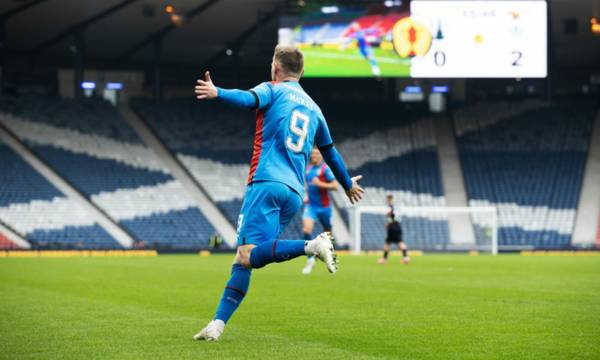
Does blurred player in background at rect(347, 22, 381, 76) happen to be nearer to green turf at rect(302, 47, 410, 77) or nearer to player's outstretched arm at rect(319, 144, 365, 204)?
green turf at rect(302, 47, 410, 77)

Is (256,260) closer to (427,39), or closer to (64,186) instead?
(427,39)

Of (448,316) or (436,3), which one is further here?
(436,3)

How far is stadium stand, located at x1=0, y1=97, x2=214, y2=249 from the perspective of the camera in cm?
4247

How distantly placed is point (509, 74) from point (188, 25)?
15.3 meters

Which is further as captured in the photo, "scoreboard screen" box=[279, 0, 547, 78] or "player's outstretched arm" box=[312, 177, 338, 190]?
"scoreboard screen" box=[279, 0, 547, 78]

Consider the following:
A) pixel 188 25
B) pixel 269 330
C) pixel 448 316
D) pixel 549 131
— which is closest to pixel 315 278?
A: pixel 448 316

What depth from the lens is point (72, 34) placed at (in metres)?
46.9

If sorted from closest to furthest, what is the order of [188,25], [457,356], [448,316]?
[457,356] → [448,316] → [188,25]

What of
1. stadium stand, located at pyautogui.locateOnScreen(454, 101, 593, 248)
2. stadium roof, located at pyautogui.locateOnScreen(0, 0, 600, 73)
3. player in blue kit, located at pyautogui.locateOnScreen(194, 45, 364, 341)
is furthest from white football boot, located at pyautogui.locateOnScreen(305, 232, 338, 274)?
stadium stand, located at pyautogui.locateOnScreen(454, 101, 593, 248)

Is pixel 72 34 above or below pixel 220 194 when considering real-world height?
above

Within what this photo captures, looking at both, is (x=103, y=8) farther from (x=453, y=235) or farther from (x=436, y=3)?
(x=453, y=235)

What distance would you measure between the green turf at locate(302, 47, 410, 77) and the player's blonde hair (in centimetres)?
3185

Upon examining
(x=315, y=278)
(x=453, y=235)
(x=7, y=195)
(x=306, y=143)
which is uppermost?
(x=306, y=143)

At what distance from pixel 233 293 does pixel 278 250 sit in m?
0.81
